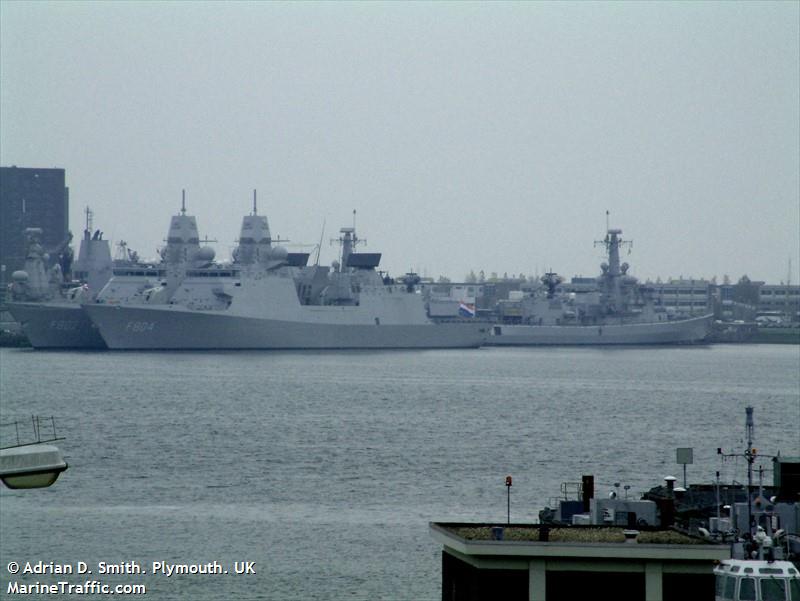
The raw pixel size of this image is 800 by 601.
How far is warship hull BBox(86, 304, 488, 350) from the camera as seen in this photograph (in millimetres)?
89438

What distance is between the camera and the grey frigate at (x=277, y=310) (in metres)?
90.2

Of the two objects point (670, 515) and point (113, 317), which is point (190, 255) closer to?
point (113, 317)

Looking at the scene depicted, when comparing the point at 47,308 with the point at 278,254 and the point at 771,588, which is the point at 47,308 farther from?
the point at 771,588

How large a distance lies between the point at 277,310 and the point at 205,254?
8395 millimetres

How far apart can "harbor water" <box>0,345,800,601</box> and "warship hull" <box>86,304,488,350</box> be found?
369 inches

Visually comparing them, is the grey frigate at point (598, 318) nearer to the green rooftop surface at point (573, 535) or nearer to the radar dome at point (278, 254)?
the radar dome at point (278, 254)

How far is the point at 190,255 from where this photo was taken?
319ft

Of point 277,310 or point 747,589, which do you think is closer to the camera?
point 747,589

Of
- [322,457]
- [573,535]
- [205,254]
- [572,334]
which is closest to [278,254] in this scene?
[205,254]

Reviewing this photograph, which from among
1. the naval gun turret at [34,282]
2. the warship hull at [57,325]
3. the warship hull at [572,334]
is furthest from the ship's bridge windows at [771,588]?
the warship hull at [572,334]

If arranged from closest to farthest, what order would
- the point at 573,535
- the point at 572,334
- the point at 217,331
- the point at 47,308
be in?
1. the point at 573,535
2. the point at 217,331
3. the point at 47,308
4. the point at 572,334

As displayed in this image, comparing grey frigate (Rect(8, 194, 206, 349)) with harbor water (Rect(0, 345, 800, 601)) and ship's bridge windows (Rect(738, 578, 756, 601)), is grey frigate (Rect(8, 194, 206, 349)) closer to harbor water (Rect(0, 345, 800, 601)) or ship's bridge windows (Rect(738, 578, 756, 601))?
harbor water (Rect(0, 345, 800, 601))

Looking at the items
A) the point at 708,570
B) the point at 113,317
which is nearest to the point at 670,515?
the point at 708,570

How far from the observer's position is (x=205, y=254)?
319 feet
